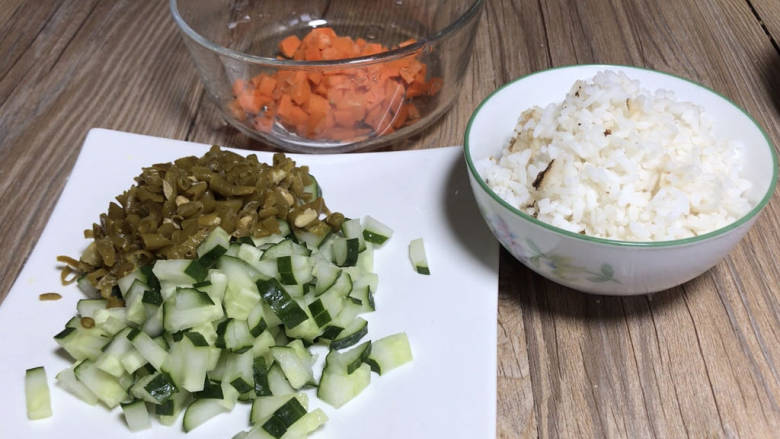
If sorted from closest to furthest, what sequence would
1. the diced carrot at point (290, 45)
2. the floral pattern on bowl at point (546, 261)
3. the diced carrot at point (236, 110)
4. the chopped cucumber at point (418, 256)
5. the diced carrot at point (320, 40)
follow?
the floral pattern on bowl at point (546, 261) < the chopped cucumber at point (418, 256) < the diced carrot at point (236, 110) < the diced carrot at point (320, 40) < the diced carrot at point (290, 45)

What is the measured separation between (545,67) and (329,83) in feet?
2.92

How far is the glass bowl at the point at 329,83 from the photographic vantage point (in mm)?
1907

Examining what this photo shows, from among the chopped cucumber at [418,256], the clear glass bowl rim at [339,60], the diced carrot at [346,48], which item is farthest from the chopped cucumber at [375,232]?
the diced carrot at [346,48]

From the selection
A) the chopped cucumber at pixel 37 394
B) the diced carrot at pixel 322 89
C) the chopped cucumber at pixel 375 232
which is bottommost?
the chopped cucumber at pixel 375 232

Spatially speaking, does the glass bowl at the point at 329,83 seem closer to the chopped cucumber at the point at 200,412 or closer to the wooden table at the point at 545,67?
the wooden table at the point at 545,67

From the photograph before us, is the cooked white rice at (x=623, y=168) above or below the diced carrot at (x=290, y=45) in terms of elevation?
above

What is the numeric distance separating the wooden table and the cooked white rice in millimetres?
273

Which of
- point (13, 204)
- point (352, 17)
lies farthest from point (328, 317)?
point (352, 17)

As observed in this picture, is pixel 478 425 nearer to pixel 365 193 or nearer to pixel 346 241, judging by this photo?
pixel 346 241

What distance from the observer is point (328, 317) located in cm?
149

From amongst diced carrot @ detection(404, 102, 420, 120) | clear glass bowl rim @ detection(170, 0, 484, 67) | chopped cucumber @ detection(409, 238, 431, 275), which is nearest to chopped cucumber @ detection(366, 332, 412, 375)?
chopped cucumber @ detection(409, 238, 431, 275)

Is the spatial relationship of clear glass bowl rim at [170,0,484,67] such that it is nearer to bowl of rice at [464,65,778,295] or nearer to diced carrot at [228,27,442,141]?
diced carrot at [228,27,442,141]

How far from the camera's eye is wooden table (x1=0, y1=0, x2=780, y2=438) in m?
1.48

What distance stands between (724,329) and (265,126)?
4.20 ft
